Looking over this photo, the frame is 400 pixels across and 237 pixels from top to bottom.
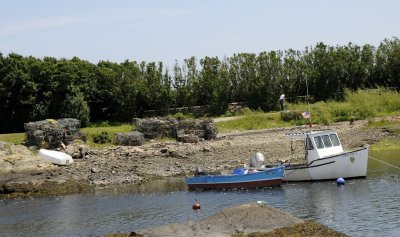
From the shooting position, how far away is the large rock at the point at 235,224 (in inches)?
1055

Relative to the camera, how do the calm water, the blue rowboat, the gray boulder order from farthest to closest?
1. the gray boulder
2. the blue rowboat
3. the calm water

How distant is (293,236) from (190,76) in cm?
6141

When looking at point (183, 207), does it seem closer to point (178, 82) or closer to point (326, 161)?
point (326, 161)

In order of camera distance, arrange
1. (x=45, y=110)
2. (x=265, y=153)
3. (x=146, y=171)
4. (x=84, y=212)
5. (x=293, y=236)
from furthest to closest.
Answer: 1. (x=45, y=110)
2. (x=265, y=153)
3. (x=146, y=171)
4. (x=84, y=212)
5. (x=293, y=236)

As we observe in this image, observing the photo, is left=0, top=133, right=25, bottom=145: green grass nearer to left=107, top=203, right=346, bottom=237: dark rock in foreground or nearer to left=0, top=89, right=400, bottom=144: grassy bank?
left=0, top=89, right=400, bottom=144: grassy bank

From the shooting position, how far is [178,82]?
281ft

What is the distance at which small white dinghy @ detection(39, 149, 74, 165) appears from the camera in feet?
176

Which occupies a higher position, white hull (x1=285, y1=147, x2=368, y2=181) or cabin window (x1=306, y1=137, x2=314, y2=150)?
cabin window (x1=306, y1=137, x2=314, y2=150)

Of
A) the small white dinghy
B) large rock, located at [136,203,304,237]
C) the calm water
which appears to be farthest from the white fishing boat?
large rock, located at [136,203,304,237]

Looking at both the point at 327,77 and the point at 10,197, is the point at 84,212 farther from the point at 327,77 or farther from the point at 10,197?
the point at 327,77

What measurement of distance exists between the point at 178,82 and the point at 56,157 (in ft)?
112

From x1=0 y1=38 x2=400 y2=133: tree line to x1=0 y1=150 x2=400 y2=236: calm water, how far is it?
2648 centimetres

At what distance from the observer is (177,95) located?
83062 mm

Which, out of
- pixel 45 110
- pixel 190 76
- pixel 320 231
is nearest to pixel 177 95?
pixel 190 76
